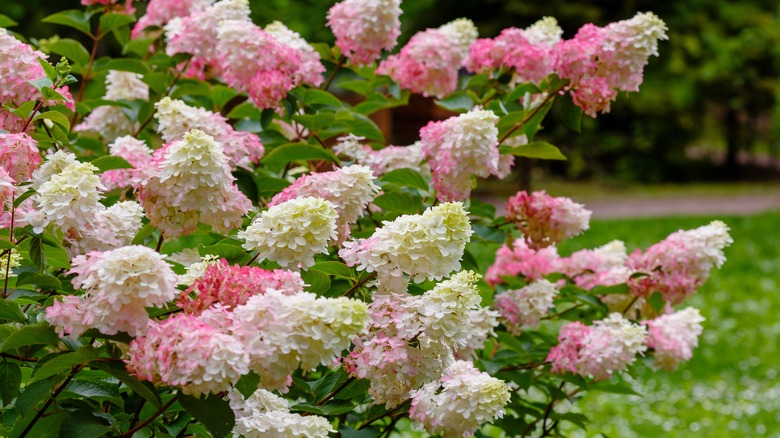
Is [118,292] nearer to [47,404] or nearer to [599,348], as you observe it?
[47,404]

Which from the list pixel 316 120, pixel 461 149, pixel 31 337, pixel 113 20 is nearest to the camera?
pixel 31 337

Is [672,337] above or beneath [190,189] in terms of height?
beneath

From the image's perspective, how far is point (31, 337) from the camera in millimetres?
1504

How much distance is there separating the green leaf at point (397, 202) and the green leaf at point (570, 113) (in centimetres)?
43

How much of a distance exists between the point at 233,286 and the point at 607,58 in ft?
3.54

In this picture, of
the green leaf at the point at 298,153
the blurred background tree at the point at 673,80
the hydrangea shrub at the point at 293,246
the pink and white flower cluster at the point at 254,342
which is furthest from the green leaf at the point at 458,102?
the blurred background tree at the point at 673,80

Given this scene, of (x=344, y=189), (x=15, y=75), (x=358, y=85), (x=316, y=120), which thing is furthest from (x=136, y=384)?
(x=358, y=85)

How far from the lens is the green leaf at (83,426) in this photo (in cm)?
153

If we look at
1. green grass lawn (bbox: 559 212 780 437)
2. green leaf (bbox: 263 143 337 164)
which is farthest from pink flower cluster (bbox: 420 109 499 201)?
green grass lawn (bbox: 559 212 780 437)

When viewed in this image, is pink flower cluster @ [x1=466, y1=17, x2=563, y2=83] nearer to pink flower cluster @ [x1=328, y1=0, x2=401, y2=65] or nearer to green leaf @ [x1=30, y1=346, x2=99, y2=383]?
pink flower cluster @ [x1=328, y1=0, x2=401, y2=65]

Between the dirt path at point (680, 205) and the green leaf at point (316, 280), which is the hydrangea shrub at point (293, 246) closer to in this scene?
the green leaf at point (316, 280)

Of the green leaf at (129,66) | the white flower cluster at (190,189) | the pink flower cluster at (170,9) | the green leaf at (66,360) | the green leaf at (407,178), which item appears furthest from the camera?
the pink flower cluster at (170,9)

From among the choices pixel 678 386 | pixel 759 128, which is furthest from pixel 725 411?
pixel 759 128

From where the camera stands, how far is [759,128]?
60.0 ft
